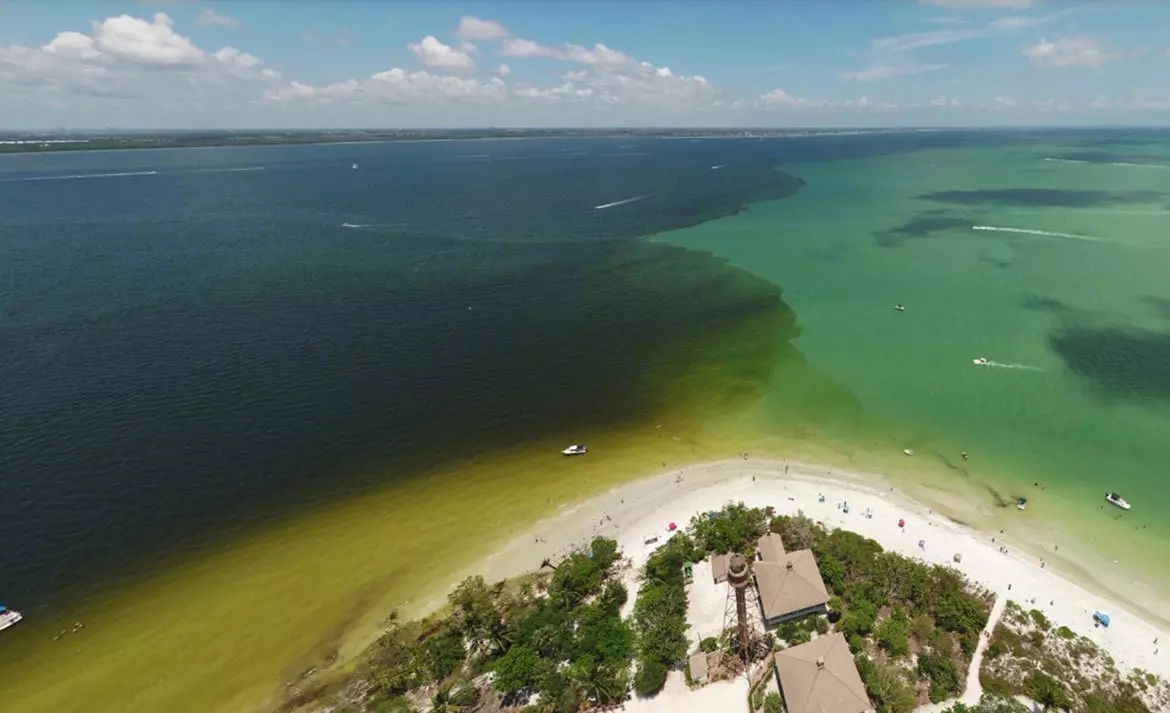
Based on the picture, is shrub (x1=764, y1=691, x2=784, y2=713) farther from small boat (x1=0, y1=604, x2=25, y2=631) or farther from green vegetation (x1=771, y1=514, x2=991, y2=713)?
small boat (x1=0, y1=604, x2=25, y2=631)

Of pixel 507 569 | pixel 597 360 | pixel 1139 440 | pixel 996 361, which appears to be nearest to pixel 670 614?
pixel 507 569

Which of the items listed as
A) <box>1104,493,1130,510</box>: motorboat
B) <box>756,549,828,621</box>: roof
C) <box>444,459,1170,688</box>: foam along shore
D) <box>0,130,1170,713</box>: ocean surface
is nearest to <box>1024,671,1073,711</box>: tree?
<box>444,459,1170,688</box>: foam along shore

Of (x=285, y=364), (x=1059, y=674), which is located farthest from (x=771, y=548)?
(x=285, y=364)

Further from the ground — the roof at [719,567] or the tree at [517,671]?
the roof at [719,567]

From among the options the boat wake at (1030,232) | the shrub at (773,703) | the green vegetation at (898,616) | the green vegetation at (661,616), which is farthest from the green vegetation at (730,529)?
the boat wake at (1030,232)

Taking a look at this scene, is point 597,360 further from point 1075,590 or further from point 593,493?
point 1075,590

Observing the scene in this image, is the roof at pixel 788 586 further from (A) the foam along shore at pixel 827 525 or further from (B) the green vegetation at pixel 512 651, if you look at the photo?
(B) the green vegetation at pixel 512 651
